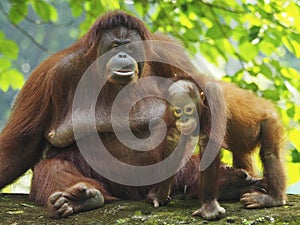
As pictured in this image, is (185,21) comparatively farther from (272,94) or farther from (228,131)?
(228,131)

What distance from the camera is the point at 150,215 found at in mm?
3178

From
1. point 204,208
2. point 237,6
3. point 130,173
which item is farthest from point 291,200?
point 237,6

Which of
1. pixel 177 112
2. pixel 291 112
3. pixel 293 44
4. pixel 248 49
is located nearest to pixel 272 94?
pixel 291 112

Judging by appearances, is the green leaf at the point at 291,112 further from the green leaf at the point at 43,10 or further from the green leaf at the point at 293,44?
the green leaf at the point at 43,10

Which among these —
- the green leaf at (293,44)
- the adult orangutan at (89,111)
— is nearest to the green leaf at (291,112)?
the green leaf at (293,44)

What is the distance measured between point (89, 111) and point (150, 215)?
2.55 feet

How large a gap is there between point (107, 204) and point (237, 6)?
8.37ft

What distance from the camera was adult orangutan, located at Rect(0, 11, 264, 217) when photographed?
11.7ft

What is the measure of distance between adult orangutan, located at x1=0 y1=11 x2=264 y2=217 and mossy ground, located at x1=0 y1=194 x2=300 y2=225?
0.54ft

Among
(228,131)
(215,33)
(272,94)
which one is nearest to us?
(228,131)

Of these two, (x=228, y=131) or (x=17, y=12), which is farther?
(x=17, y=12)

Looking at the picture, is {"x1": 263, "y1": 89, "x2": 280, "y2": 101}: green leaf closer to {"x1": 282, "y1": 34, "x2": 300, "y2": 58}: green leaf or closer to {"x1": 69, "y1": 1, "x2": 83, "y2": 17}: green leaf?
{"x1": 282, "y1": 34, "x2": 300, "y2": 58}: green leaf

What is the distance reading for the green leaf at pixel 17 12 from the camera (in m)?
5.32

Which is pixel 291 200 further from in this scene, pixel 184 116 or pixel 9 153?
pixel 9 153
